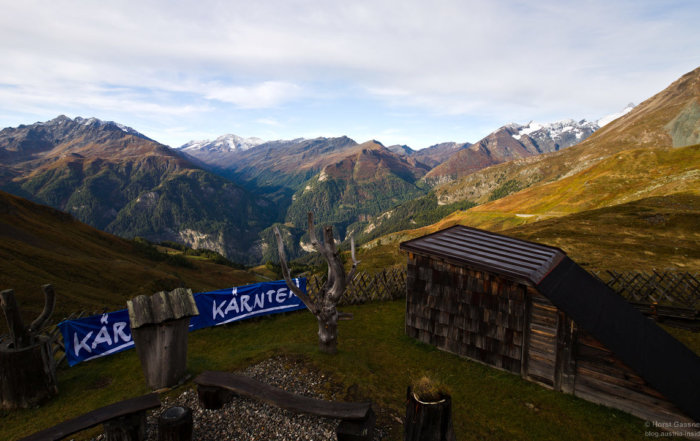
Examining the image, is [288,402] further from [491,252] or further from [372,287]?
[372,287]

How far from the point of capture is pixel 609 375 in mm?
9320

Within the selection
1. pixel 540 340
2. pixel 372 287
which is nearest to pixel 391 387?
pixel 540 340

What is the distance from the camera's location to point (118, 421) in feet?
22.0

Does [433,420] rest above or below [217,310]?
above

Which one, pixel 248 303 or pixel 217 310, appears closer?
pixel 217 310

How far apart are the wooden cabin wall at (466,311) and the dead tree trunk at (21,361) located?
12.9m

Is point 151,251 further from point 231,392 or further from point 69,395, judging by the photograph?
point 231,392

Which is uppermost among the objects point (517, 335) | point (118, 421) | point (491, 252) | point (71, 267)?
point (491, 252)

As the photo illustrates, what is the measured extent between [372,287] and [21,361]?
15.5 metres

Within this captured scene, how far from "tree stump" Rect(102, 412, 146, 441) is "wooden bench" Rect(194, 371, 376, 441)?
1.37 metres

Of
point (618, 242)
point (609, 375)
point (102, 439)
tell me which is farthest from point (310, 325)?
point (618, 242)

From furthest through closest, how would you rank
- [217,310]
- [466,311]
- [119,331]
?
[217,310] < [119,331] < [466,311]

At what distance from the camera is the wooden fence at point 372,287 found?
1947 cm

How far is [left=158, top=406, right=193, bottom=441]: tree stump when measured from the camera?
239 inches
